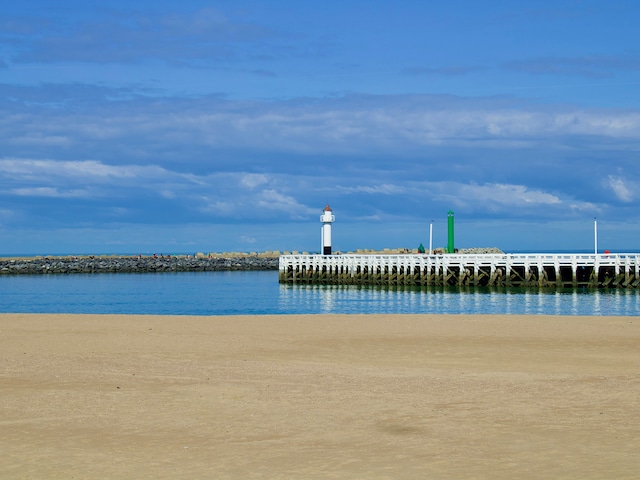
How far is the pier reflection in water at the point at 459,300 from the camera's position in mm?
32719

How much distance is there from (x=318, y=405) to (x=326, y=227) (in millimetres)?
48738

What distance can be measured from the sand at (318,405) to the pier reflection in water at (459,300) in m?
12.6

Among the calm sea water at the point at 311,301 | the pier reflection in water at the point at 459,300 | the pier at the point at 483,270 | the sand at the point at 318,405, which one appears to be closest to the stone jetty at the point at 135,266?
the calm sea water at the point at 311,301

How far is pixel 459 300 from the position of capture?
127ft

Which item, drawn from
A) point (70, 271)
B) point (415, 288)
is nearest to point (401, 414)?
point (415, 288)

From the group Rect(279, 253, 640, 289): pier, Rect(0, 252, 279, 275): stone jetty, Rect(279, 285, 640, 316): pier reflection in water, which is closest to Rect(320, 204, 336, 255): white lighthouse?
Rect(279, 253, 640, 289): pier

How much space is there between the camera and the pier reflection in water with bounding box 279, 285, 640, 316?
107 feet

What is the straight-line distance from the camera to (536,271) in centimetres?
4909

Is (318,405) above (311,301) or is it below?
below

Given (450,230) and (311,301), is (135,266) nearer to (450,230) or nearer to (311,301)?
(450,230)

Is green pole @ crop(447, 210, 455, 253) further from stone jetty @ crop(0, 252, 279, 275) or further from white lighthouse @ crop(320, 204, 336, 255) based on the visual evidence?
stone jetty @ crop(0, 252, 279, 275)

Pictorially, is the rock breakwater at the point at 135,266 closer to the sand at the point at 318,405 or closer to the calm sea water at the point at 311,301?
the calm sea water at the point at 311,301

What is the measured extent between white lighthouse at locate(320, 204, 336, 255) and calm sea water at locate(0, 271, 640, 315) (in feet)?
22.7

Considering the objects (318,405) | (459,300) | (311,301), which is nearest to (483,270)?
(459,300)
